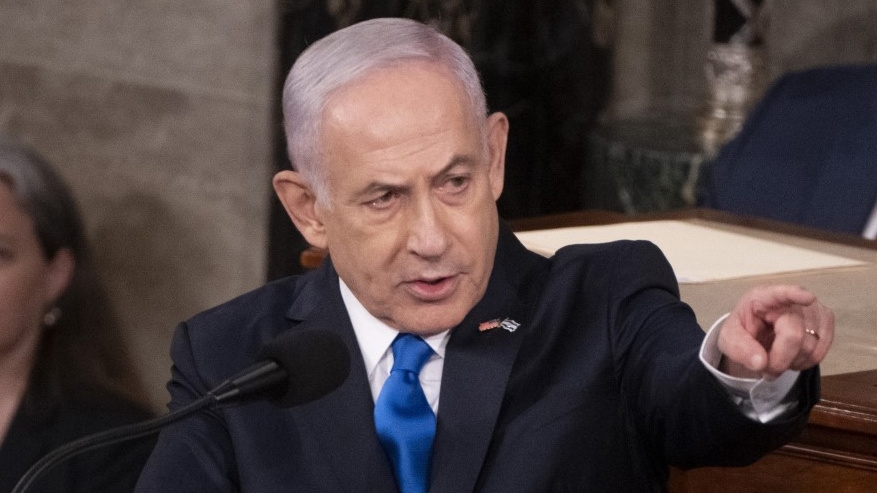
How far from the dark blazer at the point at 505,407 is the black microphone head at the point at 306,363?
294mm

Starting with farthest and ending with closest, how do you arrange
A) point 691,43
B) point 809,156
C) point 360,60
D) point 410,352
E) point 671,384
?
point 691,43, point 809,156, point 410,352, point 360,60, point 671,384

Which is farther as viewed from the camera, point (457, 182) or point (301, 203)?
point (301, 203)

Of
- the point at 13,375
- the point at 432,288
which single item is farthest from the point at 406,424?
the point at 13,375

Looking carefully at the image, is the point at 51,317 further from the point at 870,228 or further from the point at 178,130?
the point at 870,228

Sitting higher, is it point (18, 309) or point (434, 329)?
point (434, 329)

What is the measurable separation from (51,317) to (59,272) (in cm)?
11

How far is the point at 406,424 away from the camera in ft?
7.16

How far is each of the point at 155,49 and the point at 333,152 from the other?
2632 mm

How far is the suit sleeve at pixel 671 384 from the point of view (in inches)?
75.7

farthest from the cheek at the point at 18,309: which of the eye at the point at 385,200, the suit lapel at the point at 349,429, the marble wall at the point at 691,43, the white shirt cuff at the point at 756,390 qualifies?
the marble wall at the point at 691,43

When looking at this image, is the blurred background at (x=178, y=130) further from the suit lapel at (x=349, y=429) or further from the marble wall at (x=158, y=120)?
the suit lapel at (x=349, y=429)

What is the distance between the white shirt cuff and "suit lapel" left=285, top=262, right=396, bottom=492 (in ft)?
1.63

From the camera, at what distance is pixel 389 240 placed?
2.18 m

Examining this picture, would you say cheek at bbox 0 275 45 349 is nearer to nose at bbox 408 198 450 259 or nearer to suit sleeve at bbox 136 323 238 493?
suit sleeve at bbox 136 323 238 493
